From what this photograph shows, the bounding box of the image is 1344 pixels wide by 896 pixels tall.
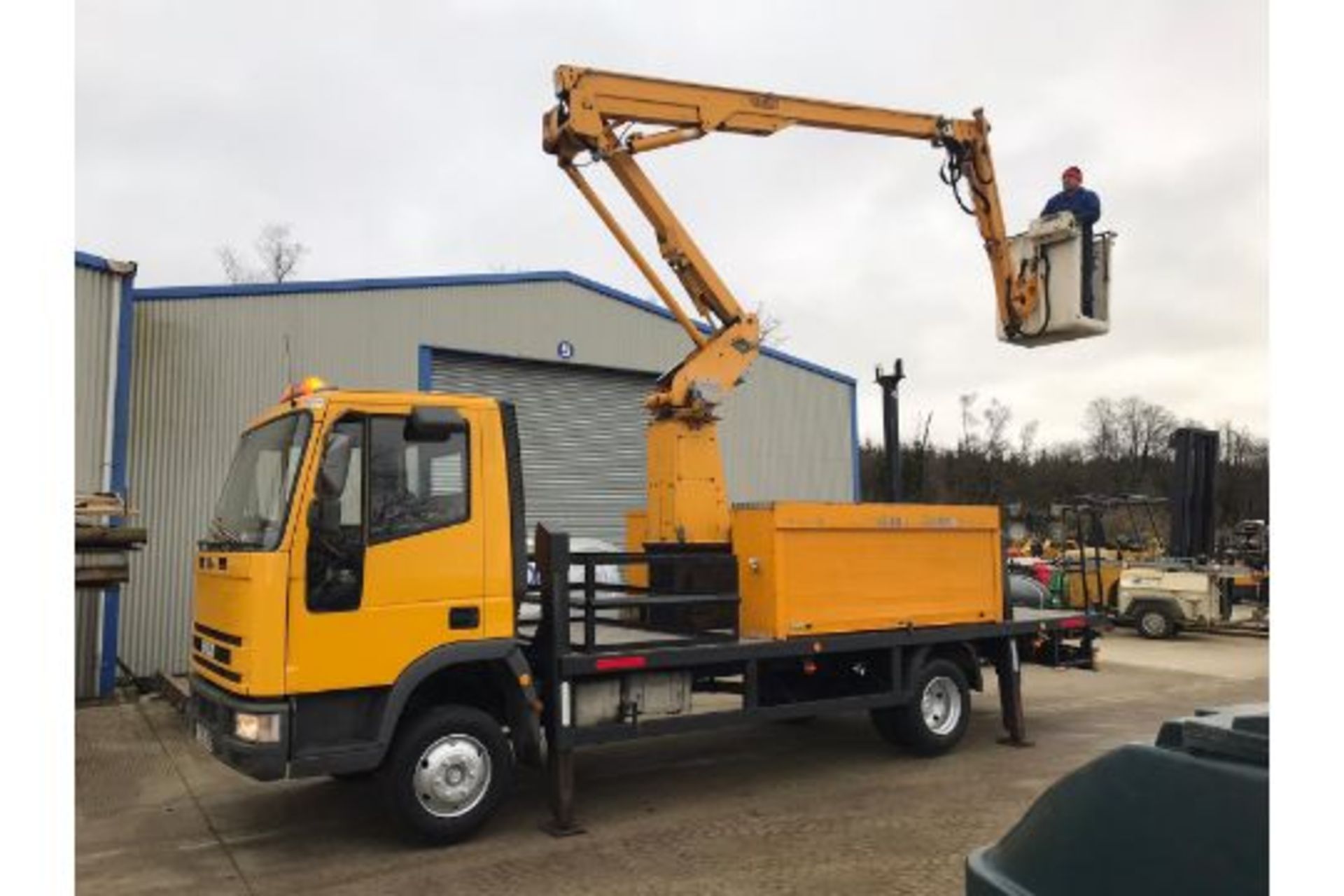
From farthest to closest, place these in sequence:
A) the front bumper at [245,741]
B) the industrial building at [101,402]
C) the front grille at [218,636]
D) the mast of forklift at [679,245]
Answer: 1. the industrial building at [101,402]
2. the mast of forklift at [679,245]
3. the front grille at [218,636]
4. the front bumper at [245,741]

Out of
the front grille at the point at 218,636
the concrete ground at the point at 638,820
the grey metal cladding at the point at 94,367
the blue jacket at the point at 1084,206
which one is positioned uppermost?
the blue jacket at the point at 1084,206

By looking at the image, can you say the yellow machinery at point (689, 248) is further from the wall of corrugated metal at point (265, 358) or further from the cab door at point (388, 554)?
the wall of corrugated metal at point (265, 358)

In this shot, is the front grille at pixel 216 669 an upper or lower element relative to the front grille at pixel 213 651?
lower

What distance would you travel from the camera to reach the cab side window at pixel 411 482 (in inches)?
242

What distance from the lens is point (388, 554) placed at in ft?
20.0

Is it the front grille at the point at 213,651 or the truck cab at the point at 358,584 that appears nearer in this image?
the truck cab at the point at 358,584

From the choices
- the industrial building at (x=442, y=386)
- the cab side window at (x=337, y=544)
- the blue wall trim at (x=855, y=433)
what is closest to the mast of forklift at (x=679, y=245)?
the cab side window at (x=337, y=544)

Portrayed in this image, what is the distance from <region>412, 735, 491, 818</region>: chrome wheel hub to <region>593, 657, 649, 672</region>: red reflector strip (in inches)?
34.4

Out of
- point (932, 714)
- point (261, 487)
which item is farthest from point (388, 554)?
point (932, 714)

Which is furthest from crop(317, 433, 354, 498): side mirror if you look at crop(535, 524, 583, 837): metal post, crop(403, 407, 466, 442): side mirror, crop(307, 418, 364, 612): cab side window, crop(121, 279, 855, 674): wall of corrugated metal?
crop(121, 279, 855, 674): wall of corrugated metal

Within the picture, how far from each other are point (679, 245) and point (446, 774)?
4.60 meters

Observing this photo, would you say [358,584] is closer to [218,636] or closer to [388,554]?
[388,554]

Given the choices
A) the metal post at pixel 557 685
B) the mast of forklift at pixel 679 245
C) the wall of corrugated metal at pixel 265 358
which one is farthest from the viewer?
the wall of corrugated metal at pixel 265 358

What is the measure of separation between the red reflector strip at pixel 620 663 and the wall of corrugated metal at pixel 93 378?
786cm
